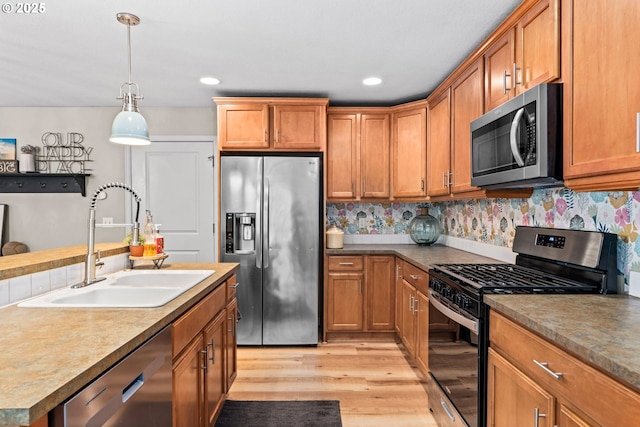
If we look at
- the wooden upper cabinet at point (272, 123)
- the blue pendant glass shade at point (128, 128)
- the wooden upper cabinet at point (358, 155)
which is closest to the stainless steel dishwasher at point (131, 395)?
the blue pendant glass shade at point (128, 128)

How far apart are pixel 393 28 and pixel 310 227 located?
1841mm

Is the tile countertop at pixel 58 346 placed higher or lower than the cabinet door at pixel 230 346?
higher

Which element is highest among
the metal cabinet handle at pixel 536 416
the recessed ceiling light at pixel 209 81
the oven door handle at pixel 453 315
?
the recessed ceiling light at pixel 209 81

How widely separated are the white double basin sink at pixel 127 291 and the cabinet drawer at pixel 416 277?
1.44 m

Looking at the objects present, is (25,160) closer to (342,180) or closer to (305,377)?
(342,180)

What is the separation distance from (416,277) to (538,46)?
173cm

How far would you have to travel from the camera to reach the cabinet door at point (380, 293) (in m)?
3.71

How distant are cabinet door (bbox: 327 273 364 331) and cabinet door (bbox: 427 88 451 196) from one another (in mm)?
1097

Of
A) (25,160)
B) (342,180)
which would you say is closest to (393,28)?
(342,180)

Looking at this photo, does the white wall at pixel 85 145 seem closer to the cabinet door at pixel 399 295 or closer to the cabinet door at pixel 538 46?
the cabinet door at pixel 399 295

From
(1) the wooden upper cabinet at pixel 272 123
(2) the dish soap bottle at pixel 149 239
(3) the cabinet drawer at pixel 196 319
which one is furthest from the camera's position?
(1) the wooden upper cabinet at pixel 272 123

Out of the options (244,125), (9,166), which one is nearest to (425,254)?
(244,125)

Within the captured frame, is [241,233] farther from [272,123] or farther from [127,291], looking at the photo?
[127,291]

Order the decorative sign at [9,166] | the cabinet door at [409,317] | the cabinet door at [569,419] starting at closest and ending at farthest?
1. the cabinet door at [569,419]
2. the cabinet door at [409,317]
3. the decorative sign at [9,166]
